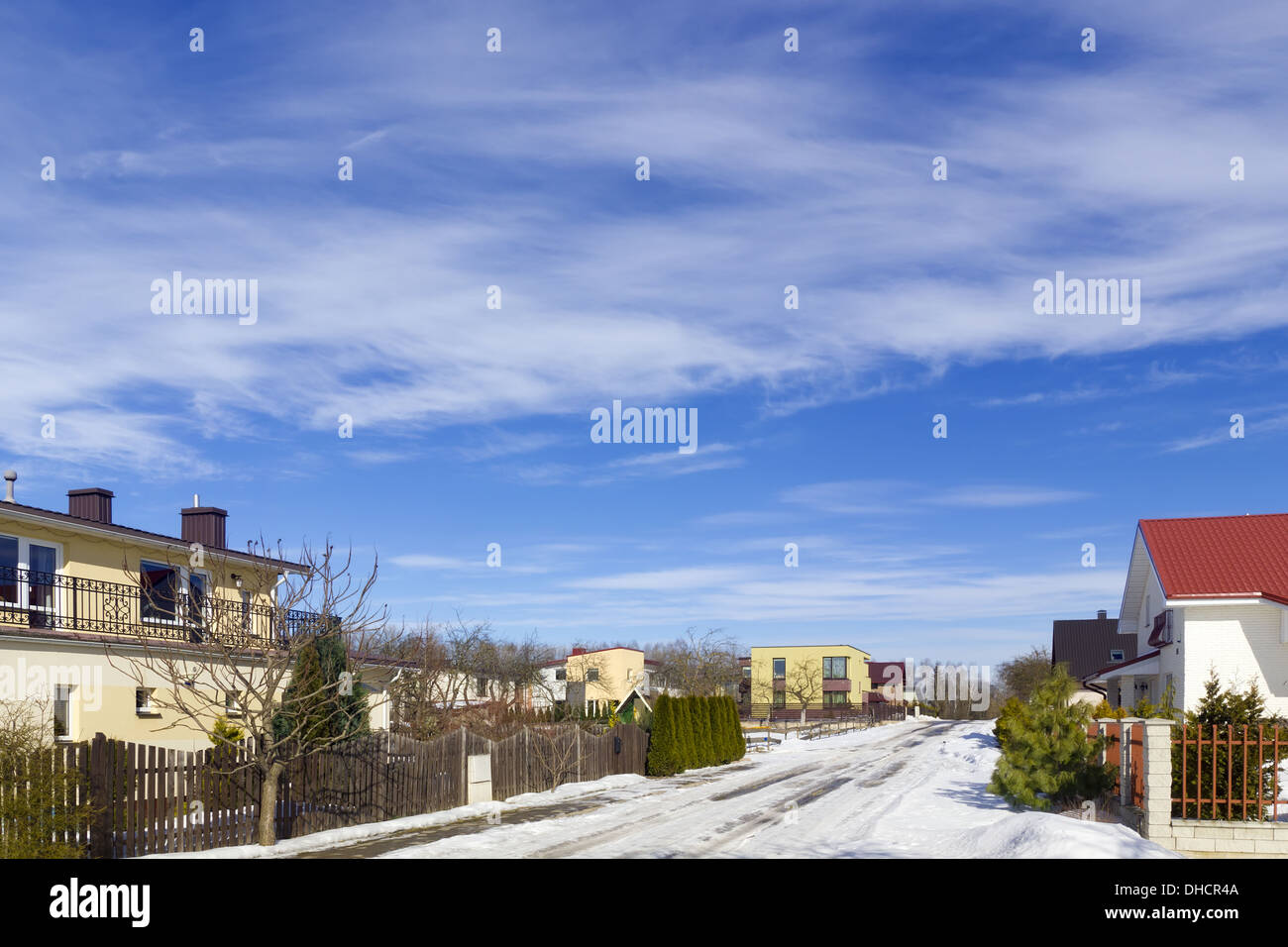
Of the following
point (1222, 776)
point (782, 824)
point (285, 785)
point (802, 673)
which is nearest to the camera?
point (1222, 776)

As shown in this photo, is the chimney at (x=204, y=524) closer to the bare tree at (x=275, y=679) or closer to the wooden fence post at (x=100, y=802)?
the bare tree at (x=275, y=679)

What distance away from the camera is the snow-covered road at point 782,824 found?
549 inches

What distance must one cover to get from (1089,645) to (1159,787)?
50370 mm

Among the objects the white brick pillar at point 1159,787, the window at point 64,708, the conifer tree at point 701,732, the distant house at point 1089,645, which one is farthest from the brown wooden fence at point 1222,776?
the distant house at point 1089,645

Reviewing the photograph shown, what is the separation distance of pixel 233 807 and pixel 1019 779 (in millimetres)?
13552

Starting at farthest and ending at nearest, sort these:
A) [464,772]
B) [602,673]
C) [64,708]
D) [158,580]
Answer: [602,673]
[158,580]
[64,708]
[464,772]

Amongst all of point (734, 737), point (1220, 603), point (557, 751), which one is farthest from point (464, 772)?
point (1220, 603)

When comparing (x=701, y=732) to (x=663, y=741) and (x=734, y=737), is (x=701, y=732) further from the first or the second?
(x=734, y=737)

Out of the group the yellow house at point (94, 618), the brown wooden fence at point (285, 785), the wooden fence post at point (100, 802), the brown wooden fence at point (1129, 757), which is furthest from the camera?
the yellow house at point (94, 618)

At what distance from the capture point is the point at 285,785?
53.9ft

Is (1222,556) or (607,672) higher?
(1222,556)

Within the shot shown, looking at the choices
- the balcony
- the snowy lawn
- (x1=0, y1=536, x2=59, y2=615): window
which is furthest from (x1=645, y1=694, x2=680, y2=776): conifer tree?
(x1=0, y1=536, x2=59, y2=615): window

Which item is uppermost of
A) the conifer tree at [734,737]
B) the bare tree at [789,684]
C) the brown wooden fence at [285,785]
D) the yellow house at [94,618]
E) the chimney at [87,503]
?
the chimney at [87,503]
